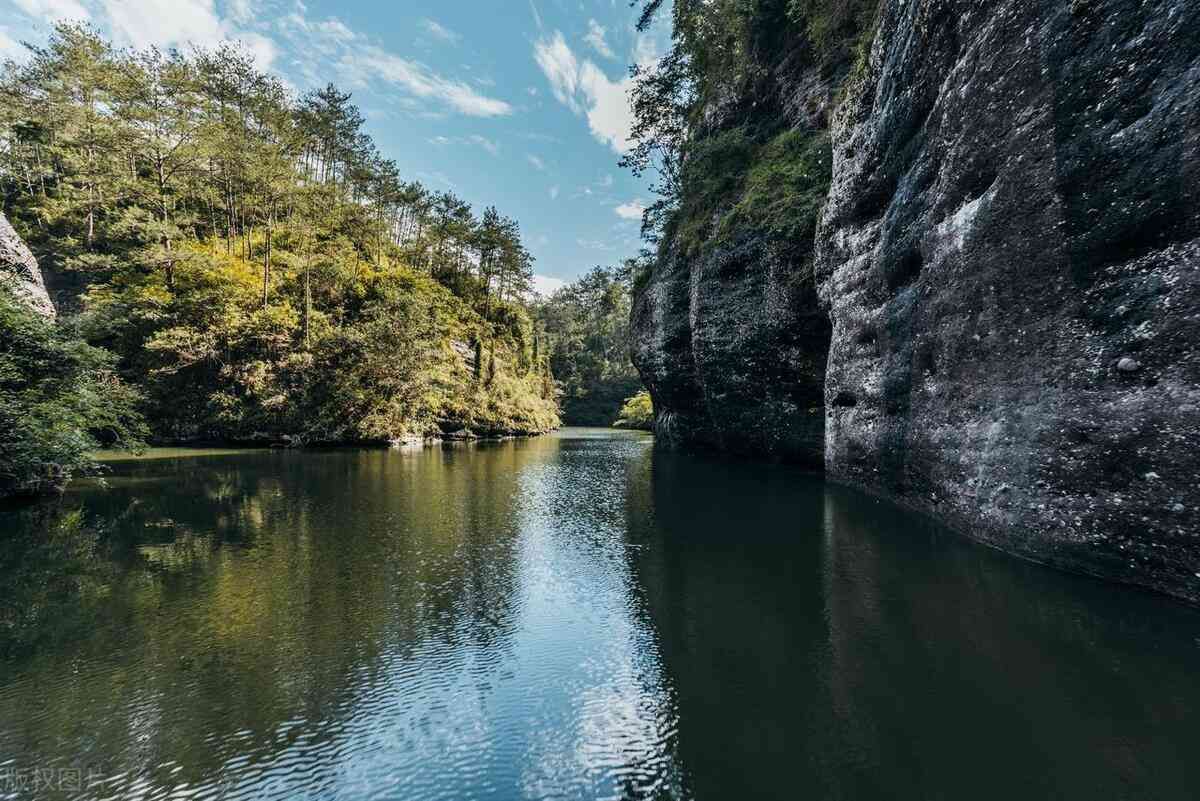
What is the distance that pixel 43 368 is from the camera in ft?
43.8

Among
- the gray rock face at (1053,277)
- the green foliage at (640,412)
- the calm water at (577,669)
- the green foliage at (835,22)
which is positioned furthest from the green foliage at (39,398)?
the green foliage at (640,412)

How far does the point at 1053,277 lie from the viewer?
8.30 m

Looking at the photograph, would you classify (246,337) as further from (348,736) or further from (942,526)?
(942,526)

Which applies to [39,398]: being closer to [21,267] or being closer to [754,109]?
[21,267]

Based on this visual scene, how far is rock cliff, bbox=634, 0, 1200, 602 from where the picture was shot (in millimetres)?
6734

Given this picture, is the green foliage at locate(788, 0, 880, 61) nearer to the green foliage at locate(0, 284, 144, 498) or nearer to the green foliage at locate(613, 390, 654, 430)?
the green foliage at locate(0, 284, 144, 498)

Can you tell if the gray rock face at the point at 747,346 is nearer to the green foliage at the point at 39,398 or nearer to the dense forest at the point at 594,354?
the green foliage at the point at 39,398

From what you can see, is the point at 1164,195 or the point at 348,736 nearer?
the point at 348,736

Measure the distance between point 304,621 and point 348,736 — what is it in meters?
3.00

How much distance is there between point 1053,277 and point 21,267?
3163cm

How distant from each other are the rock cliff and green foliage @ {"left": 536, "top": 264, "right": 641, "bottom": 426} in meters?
64.1

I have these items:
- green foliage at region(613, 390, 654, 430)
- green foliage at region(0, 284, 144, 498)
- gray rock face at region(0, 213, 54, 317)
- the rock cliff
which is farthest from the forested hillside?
the rock cliff

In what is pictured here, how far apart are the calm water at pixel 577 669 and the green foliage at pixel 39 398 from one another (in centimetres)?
263

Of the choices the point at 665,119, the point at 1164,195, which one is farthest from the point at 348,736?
the point at 665,119
